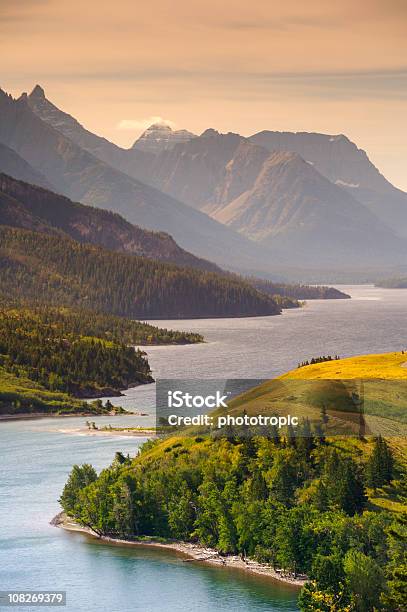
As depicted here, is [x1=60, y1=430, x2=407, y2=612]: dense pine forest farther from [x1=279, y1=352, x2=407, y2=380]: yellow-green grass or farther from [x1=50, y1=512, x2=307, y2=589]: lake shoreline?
[x1=279, y1=352, x2=407, y2=380]: yellow-green grass

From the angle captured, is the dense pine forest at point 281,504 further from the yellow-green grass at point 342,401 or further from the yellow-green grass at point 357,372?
the yellow-green grass at point 357,372

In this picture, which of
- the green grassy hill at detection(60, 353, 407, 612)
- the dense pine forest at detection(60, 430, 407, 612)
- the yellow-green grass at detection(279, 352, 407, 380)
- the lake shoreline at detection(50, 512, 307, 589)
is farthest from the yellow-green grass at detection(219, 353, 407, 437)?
the lake shoreline at detection(50, 512, 307, 589)

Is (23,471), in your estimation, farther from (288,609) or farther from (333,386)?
(288,609)

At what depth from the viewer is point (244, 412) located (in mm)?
168250

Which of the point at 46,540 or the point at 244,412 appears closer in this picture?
the point at 46,540

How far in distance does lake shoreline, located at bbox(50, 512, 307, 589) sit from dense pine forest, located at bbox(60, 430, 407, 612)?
830mm

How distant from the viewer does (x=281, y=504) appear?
14450cm

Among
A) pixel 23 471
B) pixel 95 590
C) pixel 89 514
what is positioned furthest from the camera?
pixel 23 471

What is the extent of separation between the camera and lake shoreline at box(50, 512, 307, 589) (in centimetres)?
13738

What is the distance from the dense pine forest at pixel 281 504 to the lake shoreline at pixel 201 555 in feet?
2.72

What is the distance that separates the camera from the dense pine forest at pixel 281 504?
126438 mm

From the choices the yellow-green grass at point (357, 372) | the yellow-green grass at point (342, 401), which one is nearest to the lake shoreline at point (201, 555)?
the yellow-green grass at point (342, 401)

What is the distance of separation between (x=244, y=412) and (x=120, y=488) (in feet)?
66.6

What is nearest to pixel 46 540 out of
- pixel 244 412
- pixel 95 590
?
pixel 95 590
